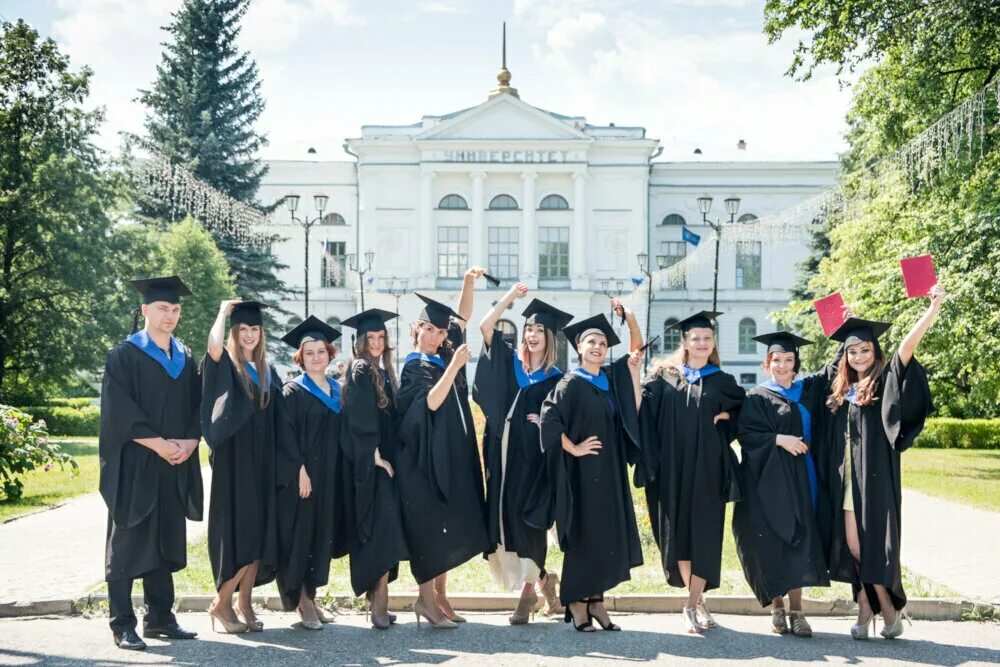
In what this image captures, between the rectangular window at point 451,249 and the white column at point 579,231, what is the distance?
19.6 feet

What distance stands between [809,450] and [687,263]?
93.3ft

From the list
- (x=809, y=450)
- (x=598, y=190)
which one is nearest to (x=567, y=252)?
(x=598, y=190)

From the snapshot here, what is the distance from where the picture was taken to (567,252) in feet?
189

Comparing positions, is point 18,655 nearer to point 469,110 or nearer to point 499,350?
point 499,350

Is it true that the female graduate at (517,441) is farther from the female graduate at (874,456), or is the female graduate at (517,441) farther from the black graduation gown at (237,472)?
the female graduate at (874,456)

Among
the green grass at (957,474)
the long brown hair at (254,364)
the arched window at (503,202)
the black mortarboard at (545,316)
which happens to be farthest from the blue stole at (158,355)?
the arched window at (503,202)

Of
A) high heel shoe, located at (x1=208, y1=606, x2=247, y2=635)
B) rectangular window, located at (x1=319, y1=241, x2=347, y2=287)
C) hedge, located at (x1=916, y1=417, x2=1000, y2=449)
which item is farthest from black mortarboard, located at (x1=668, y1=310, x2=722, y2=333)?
rectangular window, located at (x1=319, y1=241, x2=347, y2=287)

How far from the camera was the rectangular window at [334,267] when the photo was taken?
57.9 metres

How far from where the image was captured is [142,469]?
710 cm

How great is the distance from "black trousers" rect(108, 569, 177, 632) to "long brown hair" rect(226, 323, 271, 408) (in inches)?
53.8

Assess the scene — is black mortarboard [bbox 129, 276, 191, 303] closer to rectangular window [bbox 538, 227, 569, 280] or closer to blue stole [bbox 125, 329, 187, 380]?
blue stole [bbox 125, 329, 187, 380]

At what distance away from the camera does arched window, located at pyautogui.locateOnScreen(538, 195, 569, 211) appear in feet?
189

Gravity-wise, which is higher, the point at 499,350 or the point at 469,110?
the point at 469,110

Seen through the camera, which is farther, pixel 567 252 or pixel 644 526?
pixel 567 252
